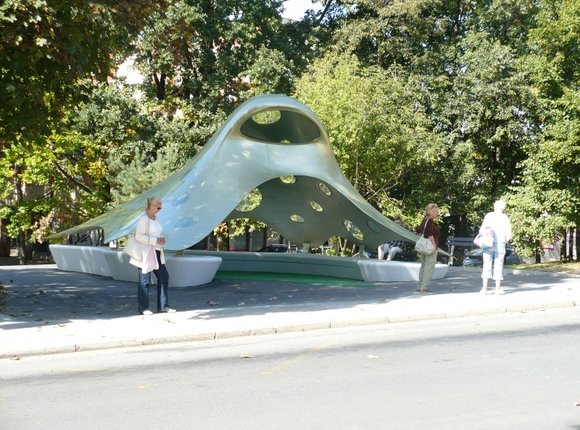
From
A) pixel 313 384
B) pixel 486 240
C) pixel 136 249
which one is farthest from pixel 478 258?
pixel 313 384

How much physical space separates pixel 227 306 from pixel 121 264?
20.7 feet

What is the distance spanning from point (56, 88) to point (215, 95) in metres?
21.5

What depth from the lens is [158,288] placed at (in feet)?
44.2

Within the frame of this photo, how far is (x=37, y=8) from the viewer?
11.9 m

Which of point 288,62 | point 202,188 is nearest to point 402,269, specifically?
point 202,188

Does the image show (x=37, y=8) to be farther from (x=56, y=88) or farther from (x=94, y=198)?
(x=94, y=198)

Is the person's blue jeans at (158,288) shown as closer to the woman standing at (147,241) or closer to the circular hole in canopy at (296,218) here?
the woman standing at (147,241)

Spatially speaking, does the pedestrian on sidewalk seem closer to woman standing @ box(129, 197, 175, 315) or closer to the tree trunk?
woman standing @ box(129, 197, 175, 315)

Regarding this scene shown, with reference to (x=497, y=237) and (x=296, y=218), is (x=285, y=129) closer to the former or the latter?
(x=296, y=218)

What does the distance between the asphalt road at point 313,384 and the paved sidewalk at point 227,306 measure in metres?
0.58

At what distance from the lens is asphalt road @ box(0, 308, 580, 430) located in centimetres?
639

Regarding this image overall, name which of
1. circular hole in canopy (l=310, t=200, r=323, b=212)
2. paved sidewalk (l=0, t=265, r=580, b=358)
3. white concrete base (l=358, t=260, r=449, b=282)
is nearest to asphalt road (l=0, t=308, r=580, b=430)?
paved sidewalk (l=0, t=265, r=580, b=358)

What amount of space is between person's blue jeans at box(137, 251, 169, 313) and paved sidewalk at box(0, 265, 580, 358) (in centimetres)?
32

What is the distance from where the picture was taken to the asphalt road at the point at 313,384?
21.0ft
